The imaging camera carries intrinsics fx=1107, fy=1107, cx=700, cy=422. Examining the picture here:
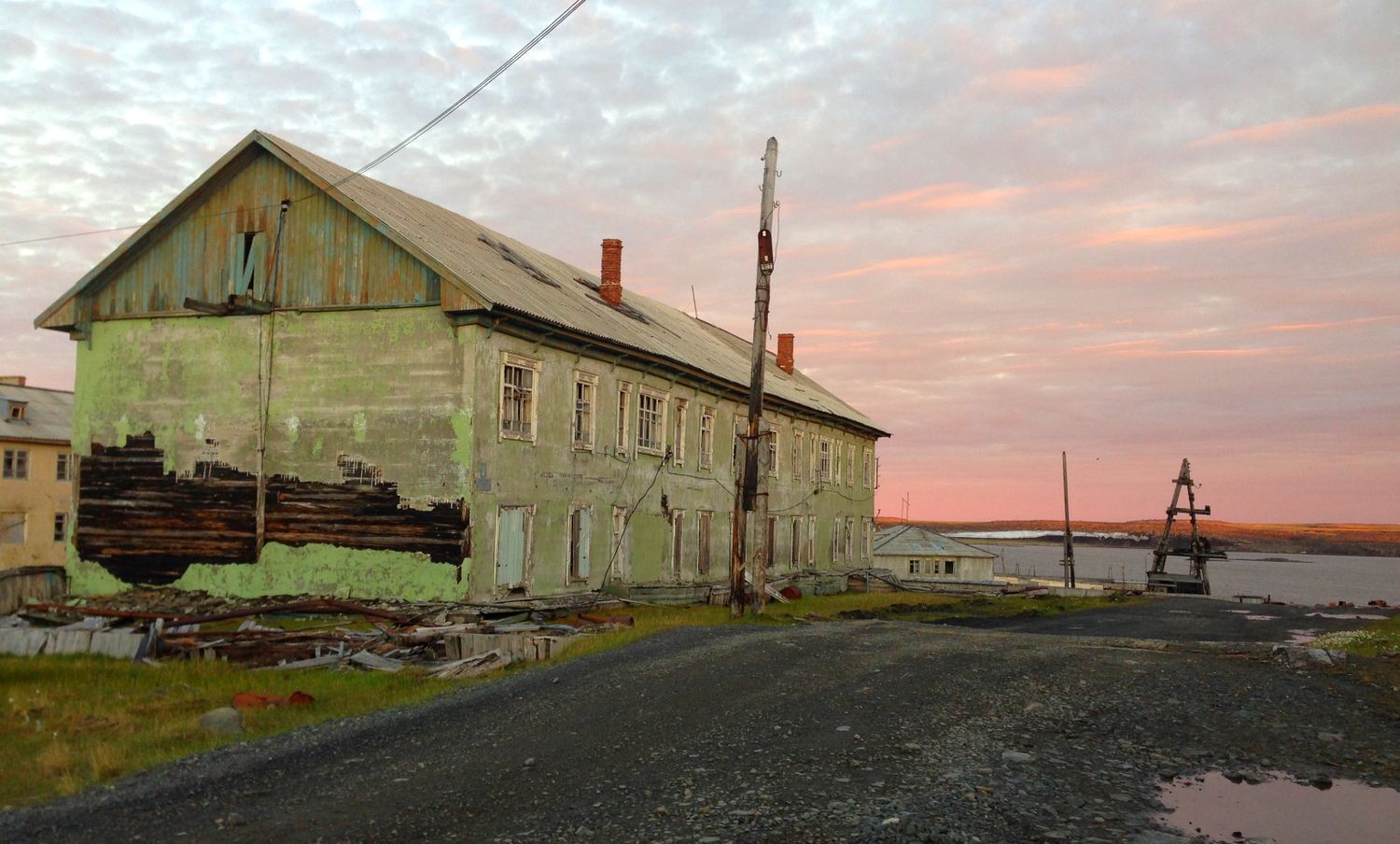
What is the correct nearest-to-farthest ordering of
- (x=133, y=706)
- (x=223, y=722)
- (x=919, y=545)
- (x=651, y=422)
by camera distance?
1. (x=223, y=722)
2. (x=133, y=706)
3. (x=651, y=422)
4. (x=919, y=545)

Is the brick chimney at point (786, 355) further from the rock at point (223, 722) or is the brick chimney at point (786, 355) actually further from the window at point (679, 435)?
the rock at point (223, 722)

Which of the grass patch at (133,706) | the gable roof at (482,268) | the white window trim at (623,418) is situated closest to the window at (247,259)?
the gable roof at (482,268)

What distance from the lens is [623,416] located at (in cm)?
2834

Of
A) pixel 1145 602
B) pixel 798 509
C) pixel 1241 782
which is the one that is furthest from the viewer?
pixel 1145 602

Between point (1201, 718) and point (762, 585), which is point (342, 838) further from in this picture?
point (762, 585)

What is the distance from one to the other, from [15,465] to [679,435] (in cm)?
3594

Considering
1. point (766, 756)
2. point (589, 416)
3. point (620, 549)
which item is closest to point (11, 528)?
point (620, 549)

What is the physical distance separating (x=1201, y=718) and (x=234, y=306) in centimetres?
2105

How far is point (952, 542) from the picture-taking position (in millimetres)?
75188

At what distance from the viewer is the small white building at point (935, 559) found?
7250cm

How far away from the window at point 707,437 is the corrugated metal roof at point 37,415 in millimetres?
32215

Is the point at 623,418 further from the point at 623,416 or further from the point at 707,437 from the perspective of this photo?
the point at 707,437

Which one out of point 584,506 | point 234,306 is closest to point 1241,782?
point 584,506

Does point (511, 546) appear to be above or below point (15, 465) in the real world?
below
